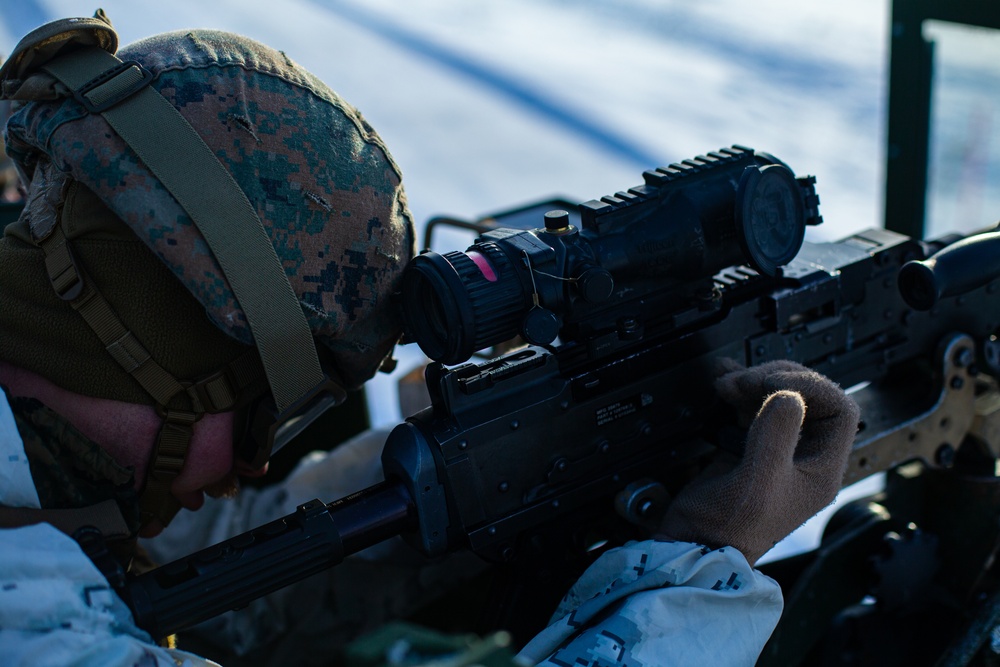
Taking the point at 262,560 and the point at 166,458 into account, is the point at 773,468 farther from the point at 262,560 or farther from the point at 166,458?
the point at 166,458

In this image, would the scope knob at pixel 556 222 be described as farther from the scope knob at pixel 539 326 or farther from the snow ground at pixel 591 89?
the snow ground at pixel 591 89

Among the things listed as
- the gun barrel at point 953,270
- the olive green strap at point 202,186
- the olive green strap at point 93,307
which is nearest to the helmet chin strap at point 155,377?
the olive green strap at point 93,307

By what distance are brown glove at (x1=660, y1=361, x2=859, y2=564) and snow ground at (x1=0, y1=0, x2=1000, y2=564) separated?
1.94m

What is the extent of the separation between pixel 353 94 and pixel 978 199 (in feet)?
14.3

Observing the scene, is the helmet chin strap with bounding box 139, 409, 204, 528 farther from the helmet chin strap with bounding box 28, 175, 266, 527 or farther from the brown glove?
the brown glove

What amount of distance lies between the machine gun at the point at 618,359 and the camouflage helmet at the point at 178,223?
6.8 inches

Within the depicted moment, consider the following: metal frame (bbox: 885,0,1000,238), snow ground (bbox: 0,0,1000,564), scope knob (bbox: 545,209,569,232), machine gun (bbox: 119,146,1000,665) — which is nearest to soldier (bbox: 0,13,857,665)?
machine gun (bbox: 119,146,1000,665)

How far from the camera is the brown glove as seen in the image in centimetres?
154

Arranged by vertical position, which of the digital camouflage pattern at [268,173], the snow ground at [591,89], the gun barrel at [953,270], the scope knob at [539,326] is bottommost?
the snow ground at [591,89]

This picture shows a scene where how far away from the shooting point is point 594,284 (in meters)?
1.53

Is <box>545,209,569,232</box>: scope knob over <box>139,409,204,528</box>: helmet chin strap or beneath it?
over

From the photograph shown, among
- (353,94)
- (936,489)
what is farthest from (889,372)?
(353,94)

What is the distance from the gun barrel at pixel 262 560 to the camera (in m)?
1.35

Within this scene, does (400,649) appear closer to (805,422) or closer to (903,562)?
(805,422)
